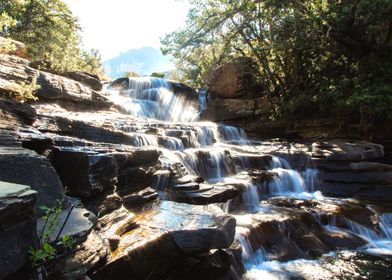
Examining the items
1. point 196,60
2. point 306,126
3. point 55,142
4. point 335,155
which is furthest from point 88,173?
point 196,60

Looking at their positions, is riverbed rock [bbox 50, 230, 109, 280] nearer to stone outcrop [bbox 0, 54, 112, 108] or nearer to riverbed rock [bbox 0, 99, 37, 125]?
riverbed rock [bbox 0, 99, 37, 125]

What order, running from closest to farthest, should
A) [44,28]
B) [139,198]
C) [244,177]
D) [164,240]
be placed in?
1. [164,240]
2. [139,198]
3. [244,177]
4. [44,28]

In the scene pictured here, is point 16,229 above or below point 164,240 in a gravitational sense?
above

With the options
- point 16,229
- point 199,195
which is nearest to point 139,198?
point 199,195

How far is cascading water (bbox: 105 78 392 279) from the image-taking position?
742 cm

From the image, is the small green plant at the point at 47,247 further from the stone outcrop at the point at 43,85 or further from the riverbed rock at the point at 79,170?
the stone outcrop at the point at 43,85

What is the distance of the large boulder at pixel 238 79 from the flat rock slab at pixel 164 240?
14090 mm

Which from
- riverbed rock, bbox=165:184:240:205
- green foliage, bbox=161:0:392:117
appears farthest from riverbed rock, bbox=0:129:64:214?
green foliage, bbox=161:0:392:117

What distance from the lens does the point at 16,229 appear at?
312 centimetres

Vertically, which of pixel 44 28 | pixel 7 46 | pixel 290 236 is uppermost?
pixel 44 28

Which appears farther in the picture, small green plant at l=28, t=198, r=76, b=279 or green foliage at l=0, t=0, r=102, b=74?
green foliage at l=0, t=0, r=102, b=74

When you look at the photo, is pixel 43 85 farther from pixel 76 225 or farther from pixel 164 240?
pixel 76 225

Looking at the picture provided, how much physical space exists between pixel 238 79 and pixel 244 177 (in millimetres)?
10070

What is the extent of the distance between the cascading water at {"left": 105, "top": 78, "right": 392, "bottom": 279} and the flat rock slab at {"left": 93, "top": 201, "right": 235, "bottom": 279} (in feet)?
5.07
